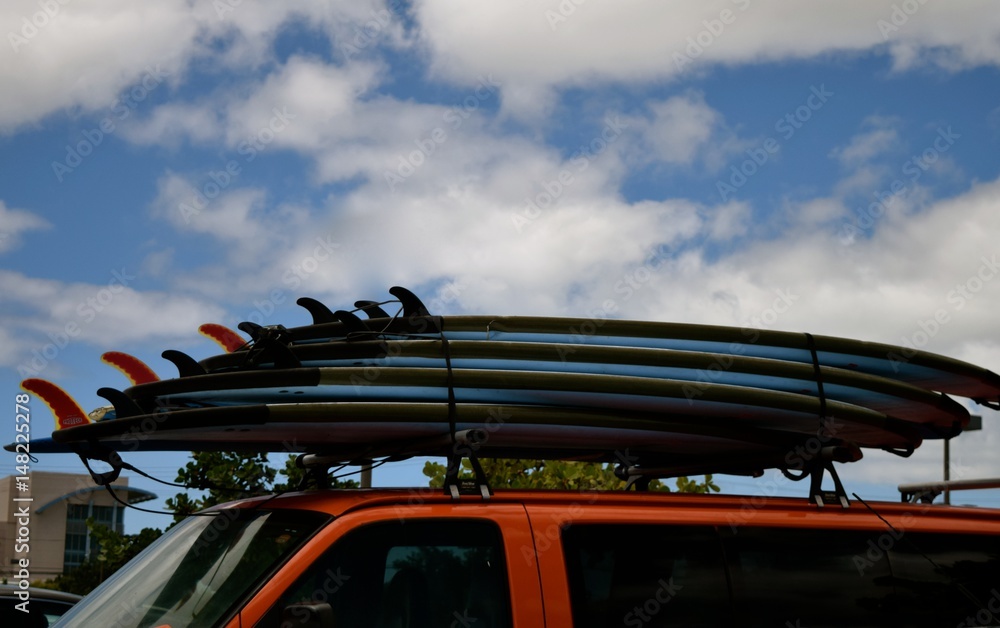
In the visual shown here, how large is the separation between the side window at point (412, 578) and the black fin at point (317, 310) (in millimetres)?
1438

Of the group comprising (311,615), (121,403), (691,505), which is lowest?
(311,615)

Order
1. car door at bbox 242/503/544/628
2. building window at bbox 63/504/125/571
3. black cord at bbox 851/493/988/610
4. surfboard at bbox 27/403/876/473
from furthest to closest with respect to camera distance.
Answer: building window at bbox 63/504/125/571, black cord at bbox 851/493/988/610, surfboard at bbox 27/403/876/473, car door at bbox 242/503/544/628

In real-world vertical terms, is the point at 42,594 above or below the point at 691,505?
below

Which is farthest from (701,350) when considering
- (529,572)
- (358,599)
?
(358,599)

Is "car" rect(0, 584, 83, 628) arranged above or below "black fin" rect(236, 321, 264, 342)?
below

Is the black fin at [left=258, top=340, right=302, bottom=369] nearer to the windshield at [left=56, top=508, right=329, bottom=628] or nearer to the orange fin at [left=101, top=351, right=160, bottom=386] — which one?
the windshield at [left=56, top=508, right=329, bottom=628]

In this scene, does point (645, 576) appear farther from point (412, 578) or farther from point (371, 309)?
point (371, 309)

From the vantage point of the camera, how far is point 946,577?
17.0 feet

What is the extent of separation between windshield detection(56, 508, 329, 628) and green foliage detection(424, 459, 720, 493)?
520 centimetres

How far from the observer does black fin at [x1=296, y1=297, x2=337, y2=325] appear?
17.7 ft

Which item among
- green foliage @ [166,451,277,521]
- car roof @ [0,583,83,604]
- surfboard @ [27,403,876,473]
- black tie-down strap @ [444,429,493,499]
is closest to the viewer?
surfboard @ [27,403,876,473]

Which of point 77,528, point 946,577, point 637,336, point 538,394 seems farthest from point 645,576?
point 77,528

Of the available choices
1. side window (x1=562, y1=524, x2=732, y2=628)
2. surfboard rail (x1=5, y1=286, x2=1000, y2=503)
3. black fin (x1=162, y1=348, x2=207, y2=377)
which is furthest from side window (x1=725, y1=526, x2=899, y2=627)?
black fin (x1=162, y1=348, x2=207, y2=377)

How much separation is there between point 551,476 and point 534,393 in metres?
6.47
